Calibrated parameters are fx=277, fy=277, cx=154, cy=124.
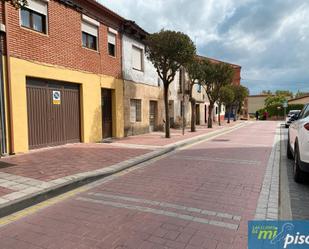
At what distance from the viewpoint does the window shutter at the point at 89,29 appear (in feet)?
40.4

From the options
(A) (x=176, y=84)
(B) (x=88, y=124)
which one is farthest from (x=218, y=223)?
(A) (x=176, y=84)

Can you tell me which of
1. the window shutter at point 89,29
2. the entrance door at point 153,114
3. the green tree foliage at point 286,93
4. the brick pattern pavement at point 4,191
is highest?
the green tree foliage at point 286,93

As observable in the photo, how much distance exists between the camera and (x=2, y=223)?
4.16m

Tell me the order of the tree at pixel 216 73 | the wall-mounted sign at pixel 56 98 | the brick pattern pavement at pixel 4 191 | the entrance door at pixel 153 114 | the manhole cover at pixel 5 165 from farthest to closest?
the tree at pixel 216 73 → the entrance door at pixel 153 114 → the wall-mounted sign at pixel 56 98 → the manhole cover at pixel 5 165 → the brick pattern pavement at pixel 4 191

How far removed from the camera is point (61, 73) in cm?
1089

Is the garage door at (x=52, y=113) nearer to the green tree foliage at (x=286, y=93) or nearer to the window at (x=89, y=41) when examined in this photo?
the window at (x=89, y=41)

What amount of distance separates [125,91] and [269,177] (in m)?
10.2

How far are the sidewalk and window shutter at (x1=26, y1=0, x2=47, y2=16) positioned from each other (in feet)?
16.3

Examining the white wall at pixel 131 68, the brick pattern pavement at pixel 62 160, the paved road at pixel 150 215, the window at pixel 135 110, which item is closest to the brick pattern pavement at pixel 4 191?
the brick pattern pavement at pixel 62 160

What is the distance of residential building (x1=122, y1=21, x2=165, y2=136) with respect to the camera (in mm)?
15586

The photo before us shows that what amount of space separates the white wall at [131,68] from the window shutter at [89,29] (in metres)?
2.47

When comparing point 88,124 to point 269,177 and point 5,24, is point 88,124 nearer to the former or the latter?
point 5,24

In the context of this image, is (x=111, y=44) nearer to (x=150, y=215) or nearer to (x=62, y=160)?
(x=62, y=160)

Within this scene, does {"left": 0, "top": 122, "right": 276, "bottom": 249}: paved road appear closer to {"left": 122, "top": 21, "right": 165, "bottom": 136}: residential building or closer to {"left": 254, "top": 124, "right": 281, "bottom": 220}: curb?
{"left": 254, "top": 124, "right": 281, "bottom": 220}: curb
